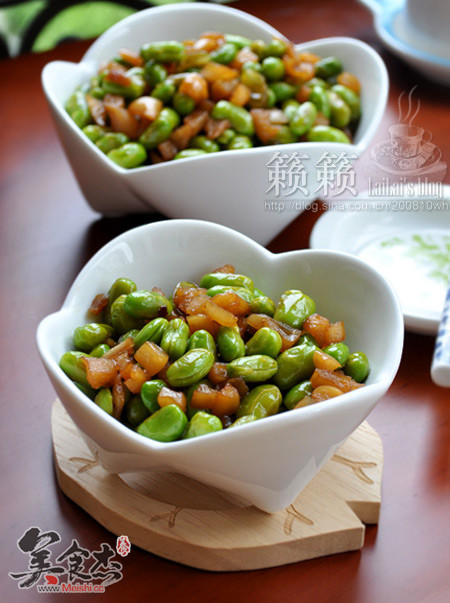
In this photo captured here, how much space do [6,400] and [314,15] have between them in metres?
1.41

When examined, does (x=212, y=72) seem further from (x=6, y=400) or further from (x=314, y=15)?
(x=314, y=15)

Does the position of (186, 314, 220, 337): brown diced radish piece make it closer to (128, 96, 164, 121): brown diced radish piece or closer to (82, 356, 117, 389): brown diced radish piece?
(82, 356, 117, 389): brown diced radish piece

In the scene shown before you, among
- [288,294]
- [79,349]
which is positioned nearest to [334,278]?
[288,294]

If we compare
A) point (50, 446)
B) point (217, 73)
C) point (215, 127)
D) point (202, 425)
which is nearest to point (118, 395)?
point (202, 425)

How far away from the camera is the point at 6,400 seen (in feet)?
3.95

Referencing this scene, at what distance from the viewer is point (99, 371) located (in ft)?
3.13

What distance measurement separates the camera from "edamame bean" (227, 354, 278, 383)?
37.7 inches

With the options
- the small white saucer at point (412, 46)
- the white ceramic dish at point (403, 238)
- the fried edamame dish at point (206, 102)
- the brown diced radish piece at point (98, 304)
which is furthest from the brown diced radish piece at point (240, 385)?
the small white saucer at point (412, 46)

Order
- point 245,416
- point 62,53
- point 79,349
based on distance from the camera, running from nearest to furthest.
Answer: point 245,416, point 79,349, point 62,53

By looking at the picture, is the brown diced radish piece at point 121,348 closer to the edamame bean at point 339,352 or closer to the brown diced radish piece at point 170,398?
the brown diced radish piece at point 170,398

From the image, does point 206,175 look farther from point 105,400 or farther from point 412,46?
point 412,46

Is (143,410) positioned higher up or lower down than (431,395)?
higher up

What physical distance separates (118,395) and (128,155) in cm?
54

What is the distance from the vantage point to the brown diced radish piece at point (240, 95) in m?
1.44
